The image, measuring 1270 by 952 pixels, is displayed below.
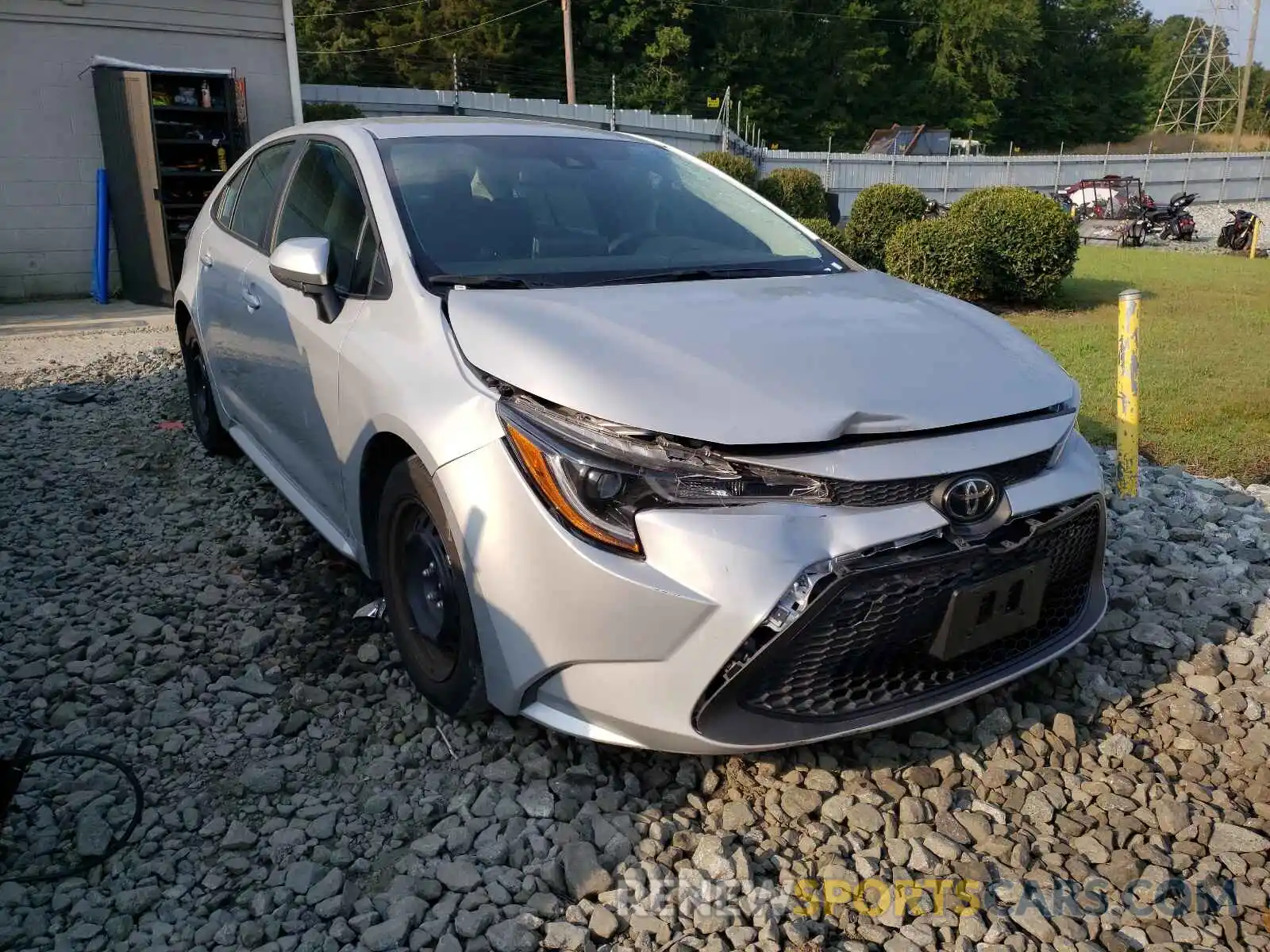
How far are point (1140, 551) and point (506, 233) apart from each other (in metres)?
2.65

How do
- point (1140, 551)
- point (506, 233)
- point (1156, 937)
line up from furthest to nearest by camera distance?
point (1140, 551), point (506, 233), point (1156, 937)

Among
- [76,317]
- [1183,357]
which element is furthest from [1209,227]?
[76,317]

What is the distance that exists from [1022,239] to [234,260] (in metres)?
7.78

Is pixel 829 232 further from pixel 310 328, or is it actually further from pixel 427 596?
pixel 427 596

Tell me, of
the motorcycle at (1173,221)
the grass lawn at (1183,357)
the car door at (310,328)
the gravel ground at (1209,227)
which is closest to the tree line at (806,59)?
the motorcycle at (1173,221)

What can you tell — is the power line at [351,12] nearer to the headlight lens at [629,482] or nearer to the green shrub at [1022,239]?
the green shrub at [1022,239]

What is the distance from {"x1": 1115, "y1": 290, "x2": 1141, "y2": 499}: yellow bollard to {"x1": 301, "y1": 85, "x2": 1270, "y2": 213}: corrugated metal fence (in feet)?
48.9

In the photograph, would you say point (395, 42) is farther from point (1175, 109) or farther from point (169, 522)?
Result: point (1175, 109)

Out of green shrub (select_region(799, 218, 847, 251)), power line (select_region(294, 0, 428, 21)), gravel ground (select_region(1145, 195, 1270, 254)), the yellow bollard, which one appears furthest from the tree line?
the yellow bollard

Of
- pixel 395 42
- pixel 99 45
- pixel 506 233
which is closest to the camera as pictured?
pixel 506 233

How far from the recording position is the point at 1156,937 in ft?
6.97

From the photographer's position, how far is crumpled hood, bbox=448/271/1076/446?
2.24m

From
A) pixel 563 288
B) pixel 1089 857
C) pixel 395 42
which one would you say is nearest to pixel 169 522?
pixel 563 288

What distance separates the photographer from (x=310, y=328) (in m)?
3.24
